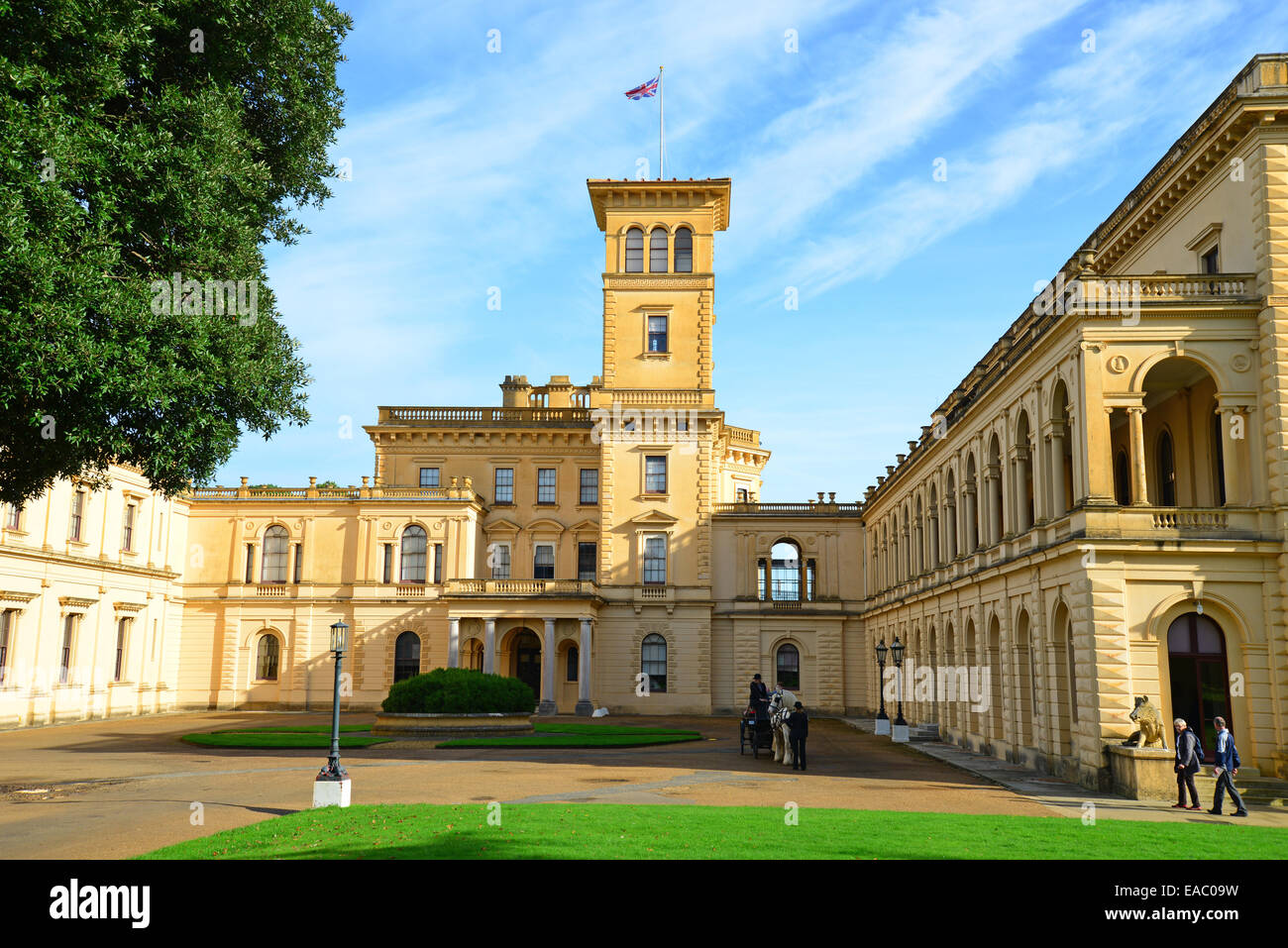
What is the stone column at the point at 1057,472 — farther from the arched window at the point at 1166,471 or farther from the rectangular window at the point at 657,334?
the rectangular window at the point at 657,334

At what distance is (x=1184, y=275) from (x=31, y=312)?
23.9 meters

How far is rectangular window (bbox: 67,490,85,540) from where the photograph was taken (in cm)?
4534

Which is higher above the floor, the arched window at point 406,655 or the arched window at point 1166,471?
the arched window at point 1166,471

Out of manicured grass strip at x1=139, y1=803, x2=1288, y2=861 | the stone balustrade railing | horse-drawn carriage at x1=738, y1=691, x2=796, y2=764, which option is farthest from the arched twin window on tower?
manicured grass strip at x1=139, y1=803, x2=1288, y2=861

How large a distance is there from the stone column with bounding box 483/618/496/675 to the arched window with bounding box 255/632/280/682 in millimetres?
12899

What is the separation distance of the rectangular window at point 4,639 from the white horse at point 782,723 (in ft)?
104

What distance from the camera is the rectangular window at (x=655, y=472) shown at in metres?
54.3

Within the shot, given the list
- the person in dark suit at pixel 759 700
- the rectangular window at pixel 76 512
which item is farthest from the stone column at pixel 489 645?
the person in dark suit at pixel 759 700

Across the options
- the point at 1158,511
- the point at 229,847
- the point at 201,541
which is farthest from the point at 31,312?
the point at 201,541

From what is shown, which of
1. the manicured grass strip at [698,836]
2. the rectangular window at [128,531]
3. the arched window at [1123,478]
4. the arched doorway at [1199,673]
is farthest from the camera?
the rectangular window at [128,531]

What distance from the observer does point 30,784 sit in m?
22.7

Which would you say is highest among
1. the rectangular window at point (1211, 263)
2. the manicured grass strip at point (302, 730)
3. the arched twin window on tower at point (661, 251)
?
the arched twin window on tower at point (661, 251)

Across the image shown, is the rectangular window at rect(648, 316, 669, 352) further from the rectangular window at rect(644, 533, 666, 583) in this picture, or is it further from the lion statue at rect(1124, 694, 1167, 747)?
the lion statue at rect(1124, 694, 1167, 747)
